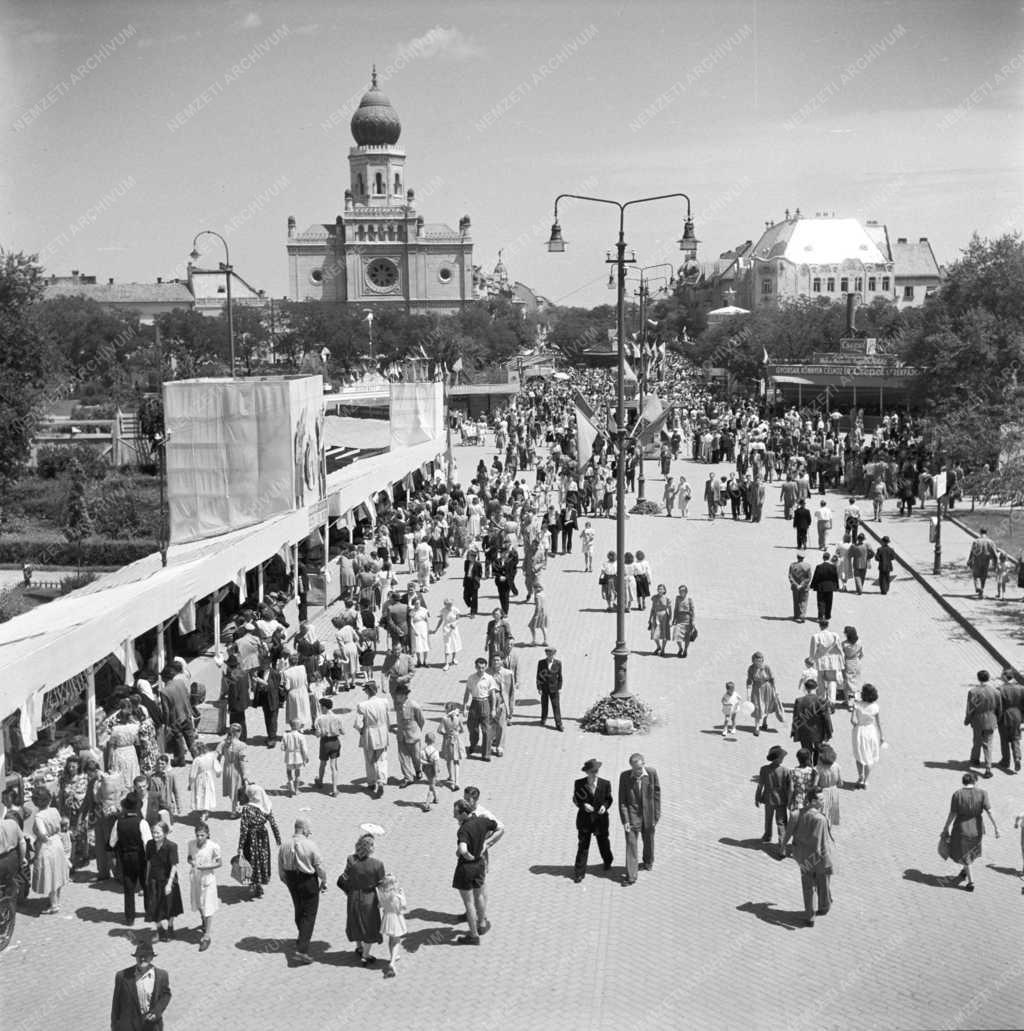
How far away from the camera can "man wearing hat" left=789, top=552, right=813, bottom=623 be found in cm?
2042

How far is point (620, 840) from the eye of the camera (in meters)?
12.0

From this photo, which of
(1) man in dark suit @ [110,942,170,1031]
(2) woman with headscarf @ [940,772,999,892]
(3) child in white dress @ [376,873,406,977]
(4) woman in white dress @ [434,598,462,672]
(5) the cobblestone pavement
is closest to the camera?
(1) man in dark suit @ [110,942,170,1031]

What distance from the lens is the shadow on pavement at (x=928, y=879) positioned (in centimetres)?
1081

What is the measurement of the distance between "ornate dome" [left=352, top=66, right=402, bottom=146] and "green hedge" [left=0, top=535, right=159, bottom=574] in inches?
3848

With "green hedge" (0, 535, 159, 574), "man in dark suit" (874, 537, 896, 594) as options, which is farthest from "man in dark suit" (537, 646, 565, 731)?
"green hedge" (0, 535, 159, 574)

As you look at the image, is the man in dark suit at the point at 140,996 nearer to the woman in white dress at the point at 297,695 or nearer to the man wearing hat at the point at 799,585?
the woman in white dress at the point at 297,695

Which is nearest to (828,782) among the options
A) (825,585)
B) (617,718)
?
(617,718)

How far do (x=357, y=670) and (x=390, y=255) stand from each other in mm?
114752

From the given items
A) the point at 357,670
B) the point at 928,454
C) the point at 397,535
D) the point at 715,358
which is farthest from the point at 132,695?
the point at 715,358

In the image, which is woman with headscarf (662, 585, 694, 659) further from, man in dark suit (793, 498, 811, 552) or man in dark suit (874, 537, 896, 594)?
man in dark suit (793, 498, 811, 552)

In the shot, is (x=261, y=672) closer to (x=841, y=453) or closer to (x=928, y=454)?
(x=928, y=454)

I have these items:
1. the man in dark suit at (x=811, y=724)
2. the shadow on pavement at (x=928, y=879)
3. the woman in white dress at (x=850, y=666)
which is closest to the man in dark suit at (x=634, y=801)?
the shadow on pavement at (x=928, y=879)

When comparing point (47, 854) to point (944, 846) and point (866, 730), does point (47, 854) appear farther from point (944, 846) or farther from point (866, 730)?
point (866, 730)

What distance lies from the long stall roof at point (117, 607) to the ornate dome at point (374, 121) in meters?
109
